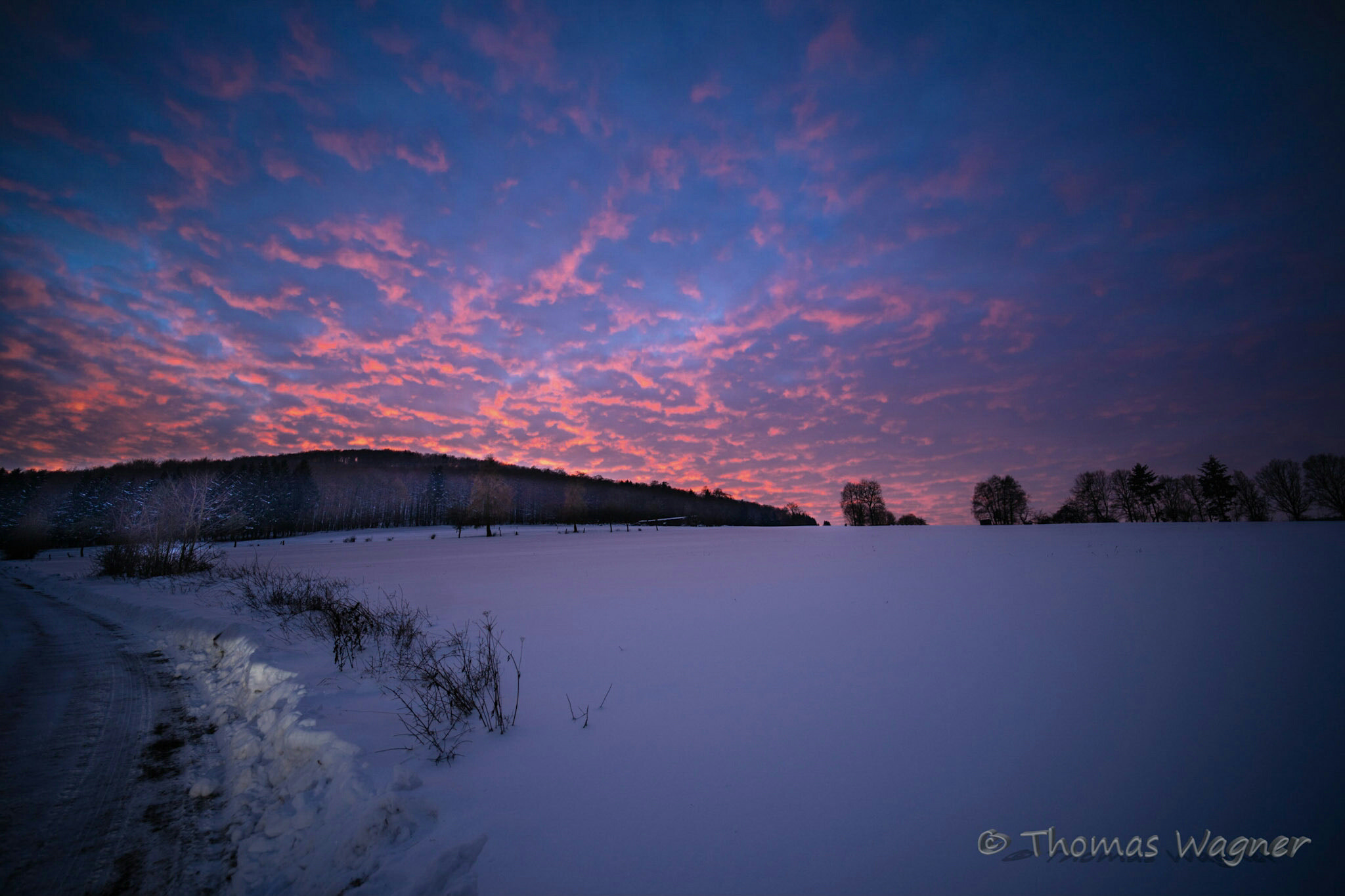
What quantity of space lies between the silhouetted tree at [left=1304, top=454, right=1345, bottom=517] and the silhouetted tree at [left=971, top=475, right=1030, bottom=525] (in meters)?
25.9

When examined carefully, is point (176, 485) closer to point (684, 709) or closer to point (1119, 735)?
point (684, 709)

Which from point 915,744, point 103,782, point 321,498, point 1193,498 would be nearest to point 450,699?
point 103,782

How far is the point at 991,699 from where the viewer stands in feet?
18.9

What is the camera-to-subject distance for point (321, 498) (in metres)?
87.6

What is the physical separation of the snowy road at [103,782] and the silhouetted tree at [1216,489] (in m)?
78.2

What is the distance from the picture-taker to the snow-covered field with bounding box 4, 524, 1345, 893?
10.4 ft

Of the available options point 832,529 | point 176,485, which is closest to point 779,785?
point 176,485

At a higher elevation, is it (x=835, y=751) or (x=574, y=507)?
(x=574, y=507)

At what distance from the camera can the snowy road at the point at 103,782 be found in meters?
3.33

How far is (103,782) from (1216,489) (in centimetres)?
7993
